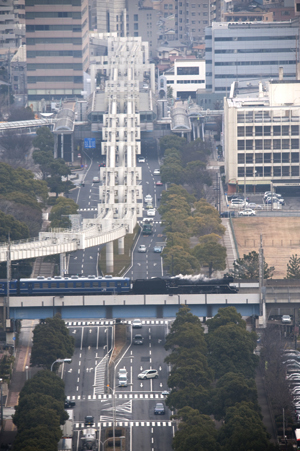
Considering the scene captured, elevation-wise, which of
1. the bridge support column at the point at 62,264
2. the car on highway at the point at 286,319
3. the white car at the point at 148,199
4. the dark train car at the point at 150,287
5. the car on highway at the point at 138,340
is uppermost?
the white car at the point at 148,199

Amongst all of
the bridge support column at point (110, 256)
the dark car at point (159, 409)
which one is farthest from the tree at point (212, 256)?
the dark car at point (159, 409)

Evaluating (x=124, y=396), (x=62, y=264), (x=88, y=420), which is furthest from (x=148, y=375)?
(x=62, y=264)

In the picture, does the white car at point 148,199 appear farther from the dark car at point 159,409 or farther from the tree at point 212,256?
the dark car at point 159,409

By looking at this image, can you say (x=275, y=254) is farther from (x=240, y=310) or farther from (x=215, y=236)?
(x=240, y=310)

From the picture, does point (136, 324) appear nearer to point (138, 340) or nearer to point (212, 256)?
point (138, 340)

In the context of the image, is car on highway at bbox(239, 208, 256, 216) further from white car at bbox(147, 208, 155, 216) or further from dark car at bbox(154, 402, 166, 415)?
dark car at bbox(154, 402, 166, 415)

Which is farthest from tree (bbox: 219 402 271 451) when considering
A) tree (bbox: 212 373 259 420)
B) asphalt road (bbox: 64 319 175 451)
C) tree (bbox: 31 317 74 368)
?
tree (bbox: 31 317 74 368)

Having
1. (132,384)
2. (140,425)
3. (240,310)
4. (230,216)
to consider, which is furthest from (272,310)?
(230,216)
